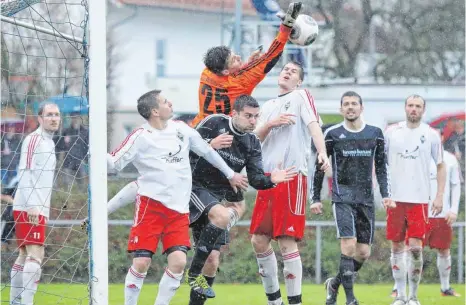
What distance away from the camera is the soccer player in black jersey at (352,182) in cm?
976

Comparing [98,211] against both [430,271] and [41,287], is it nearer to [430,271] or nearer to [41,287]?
[41,287]

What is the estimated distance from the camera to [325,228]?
15219 millimetres

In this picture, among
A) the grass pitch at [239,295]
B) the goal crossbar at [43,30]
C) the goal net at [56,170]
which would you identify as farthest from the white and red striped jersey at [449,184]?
the goal crossbar at [43,30]

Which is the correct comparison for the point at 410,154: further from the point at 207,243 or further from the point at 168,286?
the point at 168,286

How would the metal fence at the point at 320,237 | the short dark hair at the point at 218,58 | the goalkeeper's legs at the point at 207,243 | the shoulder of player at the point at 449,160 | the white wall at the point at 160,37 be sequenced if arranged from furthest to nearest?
the white wall at the point at 160,37, the metal fence at the point at 320,237, the shoulder of player at the point at 449,160, the short dark hair at the point at 218,58, the goalkeeper's legs at the point at 207,243

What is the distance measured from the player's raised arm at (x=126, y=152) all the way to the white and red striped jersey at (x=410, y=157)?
3.46 m

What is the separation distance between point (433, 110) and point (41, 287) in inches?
371

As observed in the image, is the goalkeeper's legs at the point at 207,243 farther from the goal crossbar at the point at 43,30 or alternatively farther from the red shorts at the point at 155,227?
the goal crossbar at the point at 43,30

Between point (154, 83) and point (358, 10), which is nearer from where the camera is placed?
point (358, 10)

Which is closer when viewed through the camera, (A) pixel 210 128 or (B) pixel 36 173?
(A) pixel 210 128

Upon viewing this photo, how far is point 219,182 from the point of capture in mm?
8969

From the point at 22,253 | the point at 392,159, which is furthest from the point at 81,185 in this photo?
the point at 392,159

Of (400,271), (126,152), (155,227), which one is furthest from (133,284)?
(400,271)

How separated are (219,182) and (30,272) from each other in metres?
2.15
